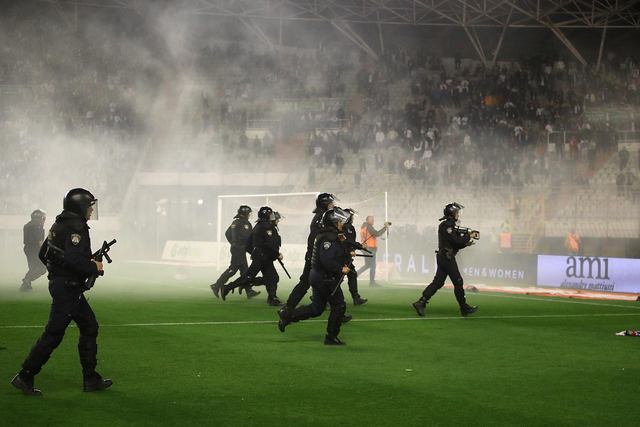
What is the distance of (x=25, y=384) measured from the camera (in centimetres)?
884

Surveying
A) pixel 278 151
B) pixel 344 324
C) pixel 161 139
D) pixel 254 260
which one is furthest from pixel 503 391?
pixel 161 139

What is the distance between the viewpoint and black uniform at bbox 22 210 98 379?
29.0ft

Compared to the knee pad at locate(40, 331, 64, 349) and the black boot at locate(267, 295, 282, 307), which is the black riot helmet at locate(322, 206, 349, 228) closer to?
the knee pad at locate(40, 331, 64, 349)

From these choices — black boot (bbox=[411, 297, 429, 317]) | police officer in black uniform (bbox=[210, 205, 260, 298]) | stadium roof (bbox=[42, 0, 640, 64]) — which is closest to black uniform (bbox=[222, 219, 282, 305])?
police officer in black uniform (bbox=[210, 205, 260, 298])

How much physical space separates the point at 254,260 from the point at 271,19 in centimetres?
3125

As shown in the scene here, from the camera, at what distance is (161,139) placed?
1778 inches

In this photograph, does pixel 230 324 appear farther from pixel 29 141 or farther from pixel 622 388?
pixel 29 141

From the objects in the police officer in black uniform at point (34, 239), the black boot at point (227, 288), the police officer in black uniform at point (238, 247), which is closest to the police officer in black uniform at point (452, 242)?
the black boot at point (227, 288)

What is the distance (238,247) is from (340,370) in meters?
11.1

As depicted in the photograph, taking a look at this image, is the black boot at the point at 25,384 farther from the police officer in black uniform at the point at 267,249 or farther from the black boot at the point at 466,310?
the police officer in black uniform at the point at 267,249

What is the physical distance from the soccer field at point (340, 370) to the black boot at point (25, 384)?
0.33ft

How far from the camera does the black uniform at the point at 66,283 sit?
884 centimetres

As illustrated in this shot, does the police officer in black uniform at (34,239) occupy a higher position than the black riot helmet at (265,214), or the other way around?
the black riot helmet at (265,214)

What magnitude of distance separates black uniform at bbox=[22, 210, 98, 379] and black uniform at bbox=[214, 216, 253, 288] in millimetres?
Answer: 11980
